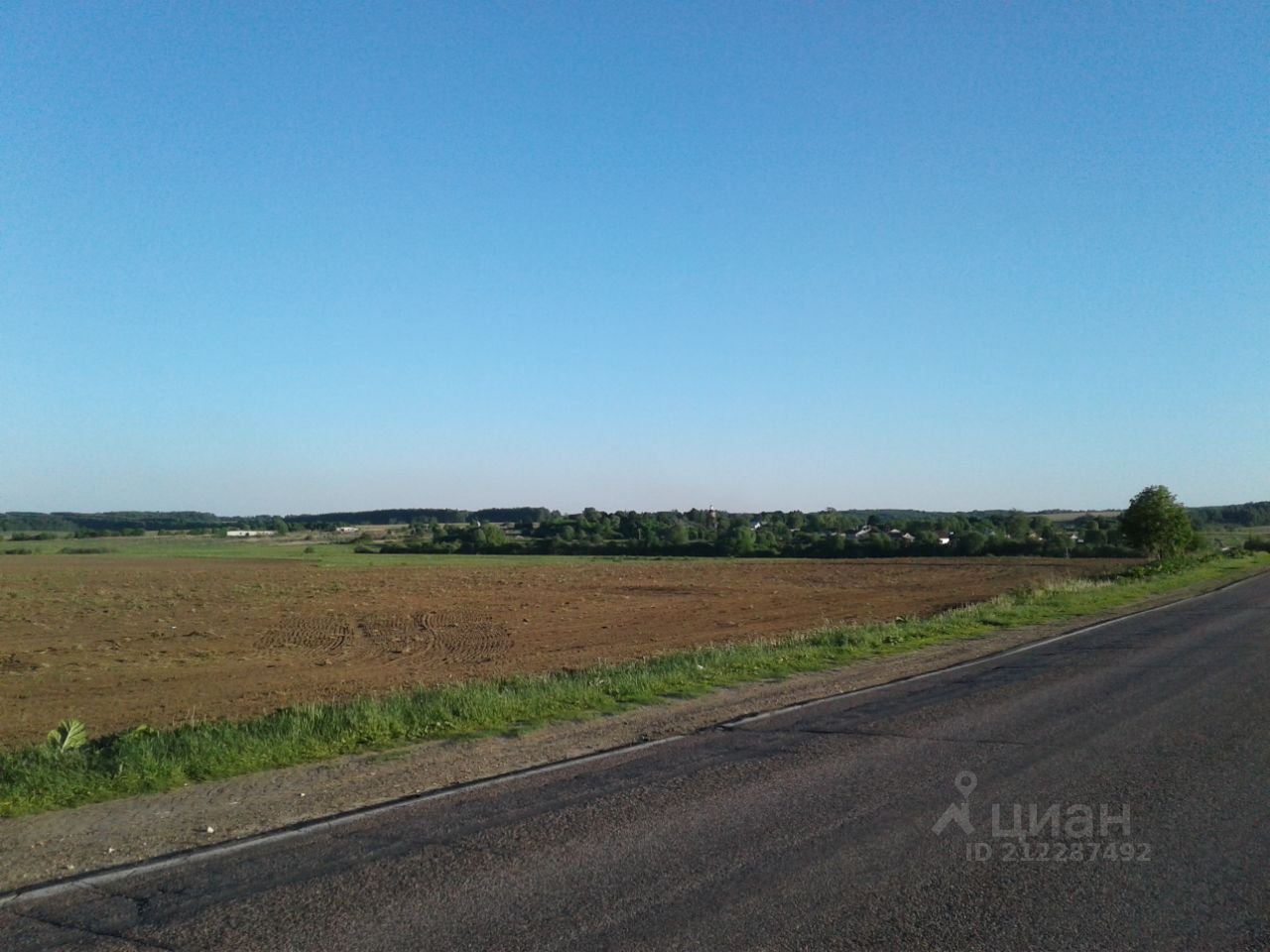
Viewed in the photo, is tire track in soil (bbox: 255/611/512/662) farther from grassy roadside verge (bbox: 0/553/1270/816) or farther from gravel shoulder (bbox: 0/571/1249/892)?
gravel shoulder (bbox: 0/571/1249/892)

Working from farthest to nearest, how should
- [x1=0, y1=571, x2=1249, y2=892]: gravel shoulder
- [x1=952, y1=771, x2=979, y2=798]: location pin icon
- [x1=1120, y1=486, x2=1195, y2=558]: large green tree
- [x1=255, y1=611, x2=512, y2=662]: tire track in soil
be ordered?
[x1=1120, y1=486, x2=1195, y2=558]: large green tree < [x1=255, y1=611, x2=512, y2=662]: tire track in soil < [x1=952, y1=771, x2=979, y2=798]: location pin icon < [x1=0, y1=571, x2=1249, y2=892]: gravel shoulder

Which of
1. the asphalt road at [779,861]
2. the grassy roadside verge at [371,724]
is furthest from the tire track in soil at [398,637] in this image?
the asphalt road at [779,861]

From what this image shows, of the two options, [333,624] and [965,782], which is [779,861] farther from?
[333,624]

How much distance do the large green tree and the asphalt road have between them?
2724 inches

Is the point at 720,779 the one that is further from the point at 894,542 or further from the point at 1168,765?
the point at 894,542

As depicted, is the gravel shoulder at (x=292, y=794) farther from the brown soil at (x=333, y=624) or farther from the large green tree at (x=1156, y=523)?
the large green tree at (x=1156, y=523)

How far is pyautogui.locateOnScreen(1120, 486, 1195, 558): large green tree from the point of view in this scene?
235 ft

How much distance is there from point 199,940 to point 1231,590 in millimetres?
43503

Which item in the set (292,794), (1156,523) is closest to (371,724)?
(292,794)

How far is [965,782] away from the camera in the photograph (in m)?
8.51

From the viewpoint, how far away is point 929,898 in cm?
587

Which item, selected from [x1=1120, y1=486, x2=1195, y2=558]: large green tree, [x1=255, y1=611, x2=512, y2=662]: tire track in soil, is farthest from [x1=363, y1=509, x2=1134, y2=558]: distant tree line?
[x1=255, y1=611, x2=512, y2=662]: tire track in soil

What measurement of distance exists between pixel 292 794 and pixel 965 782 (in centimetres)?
601

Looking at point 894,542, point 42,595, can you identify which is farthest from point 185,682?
point 894,542
